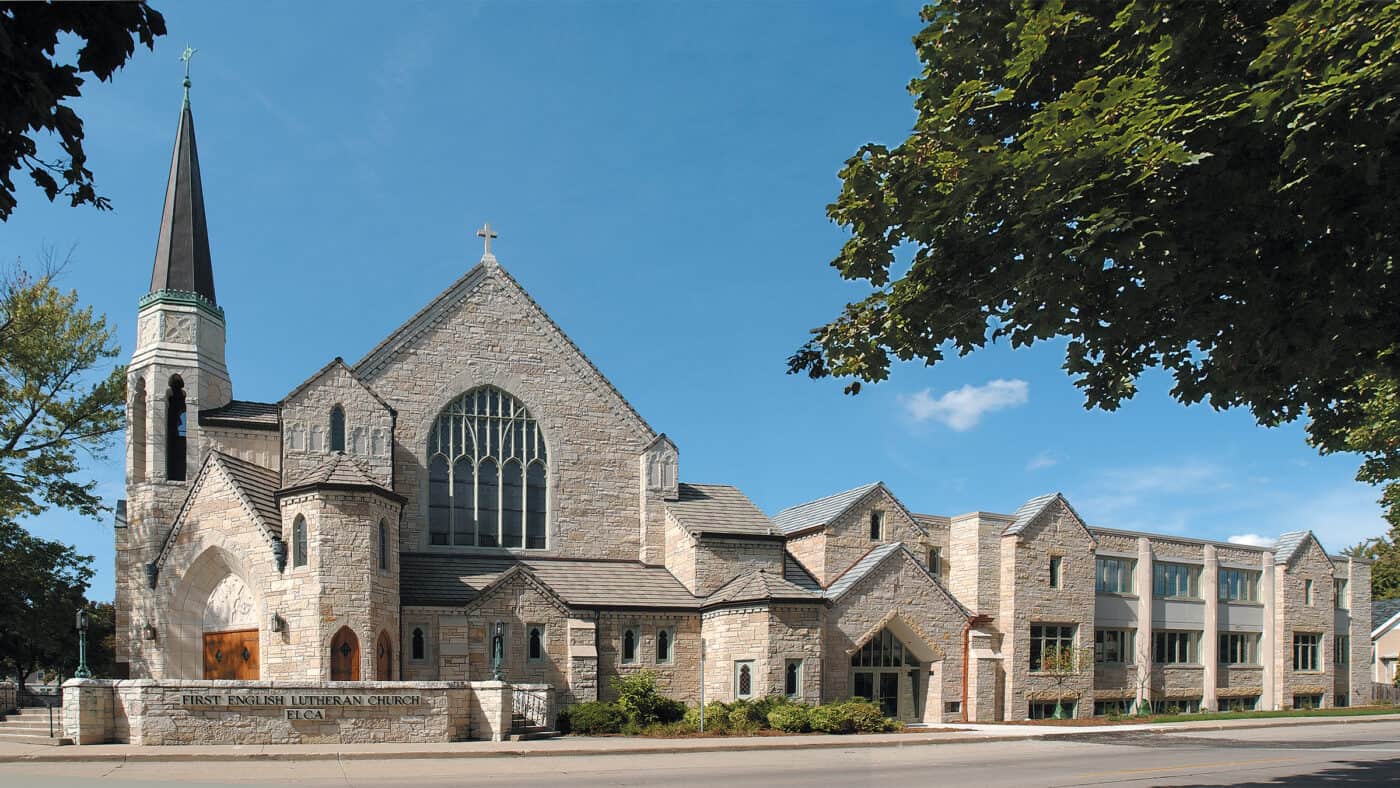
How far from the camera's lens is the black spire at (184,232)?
1204 inches

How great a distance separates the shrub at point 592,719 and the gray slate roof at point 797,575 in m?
6.54

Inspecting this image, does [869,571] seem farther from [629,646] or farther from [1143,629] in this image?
[1143,629]

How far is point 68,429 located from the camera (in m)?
33.4

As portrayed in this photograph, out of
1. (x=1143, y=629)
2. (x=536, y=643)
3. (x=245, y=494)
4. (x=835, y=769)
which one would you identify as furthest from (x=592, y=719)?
(x=1143, y=629)

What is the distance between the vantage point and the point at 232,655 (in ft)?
90.3

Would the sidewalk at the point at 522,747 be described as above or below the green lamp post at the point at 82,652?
below

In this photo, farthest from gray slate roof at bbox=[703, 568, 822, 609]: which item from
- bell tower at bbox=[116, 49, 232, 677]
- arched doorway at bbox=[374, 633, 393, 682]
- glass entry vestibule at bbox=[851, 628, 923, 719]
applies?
bell tower at bbox=[116, 49, 232, 677]

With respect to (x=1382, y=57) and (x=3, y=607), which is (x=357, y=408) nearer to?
(x=3, y=607)

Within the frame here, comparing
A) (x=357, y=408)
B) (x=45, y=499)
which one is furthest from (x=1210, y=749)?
(x=45, y=499)

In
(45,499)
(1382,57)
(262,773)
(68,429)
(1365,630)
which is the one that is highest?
(1382,57)

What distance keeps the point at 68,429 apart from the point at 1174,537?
3779 cm

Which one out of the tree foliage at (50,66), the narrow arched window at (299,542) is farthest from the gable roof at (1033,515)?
the tree foliage at (50,66)

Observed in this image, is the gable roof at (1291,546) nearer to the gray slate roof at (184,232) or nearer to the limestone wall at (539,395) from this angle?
the limestone wall at (539,395)

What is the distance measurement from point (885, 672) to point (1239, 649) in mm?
19994
